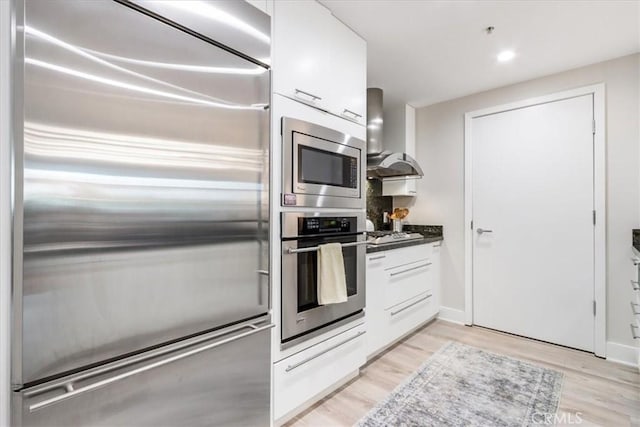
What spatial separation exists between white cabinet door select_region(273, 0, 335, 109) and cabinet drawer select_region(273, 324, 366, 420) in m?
1.44

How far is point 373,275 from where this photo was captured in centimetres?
224

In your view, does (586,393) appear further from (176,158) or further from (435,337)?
(176,158)

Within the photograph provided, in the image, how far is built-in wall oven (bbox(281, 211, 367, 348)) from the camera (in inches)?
61.7

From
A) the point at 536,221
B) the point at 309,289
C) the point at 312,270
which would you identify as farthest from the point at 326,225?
the point at 536,221

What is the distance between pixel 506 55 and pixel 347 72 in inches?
54.8

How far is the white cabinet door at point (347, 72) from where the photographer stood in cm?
188

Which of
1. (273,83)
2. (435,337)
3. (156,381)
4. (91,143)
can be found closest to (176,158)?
(91,143)

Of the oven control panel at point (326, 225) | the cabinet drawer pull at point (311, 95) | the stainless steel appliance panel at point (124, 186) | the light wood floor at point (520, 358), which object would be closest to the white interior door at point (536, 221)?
the light wood floor at point (520, 358)

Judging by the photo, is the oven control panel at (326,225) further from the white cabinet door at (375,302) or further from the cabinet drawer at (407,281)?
the cabinet drawer at (407,281)

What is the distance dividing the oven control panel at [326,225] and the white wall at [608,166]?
180 cm

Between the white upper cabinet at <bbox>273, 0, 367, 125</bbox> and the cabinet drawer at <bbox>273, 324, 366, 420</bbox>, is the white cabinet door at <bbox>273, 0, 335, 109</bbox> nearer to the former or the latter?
the white upper cabinet at <bbox>273, 0, 367, 125</bbox>

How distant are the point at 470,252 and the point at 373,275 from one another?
1512 mm

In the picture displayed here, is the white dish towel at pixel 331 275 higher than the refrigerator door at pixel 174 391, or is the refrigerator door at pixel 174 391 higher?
the white dish towel at pixel 331 275

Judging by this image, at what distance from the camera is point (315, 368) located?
5.71 feet
